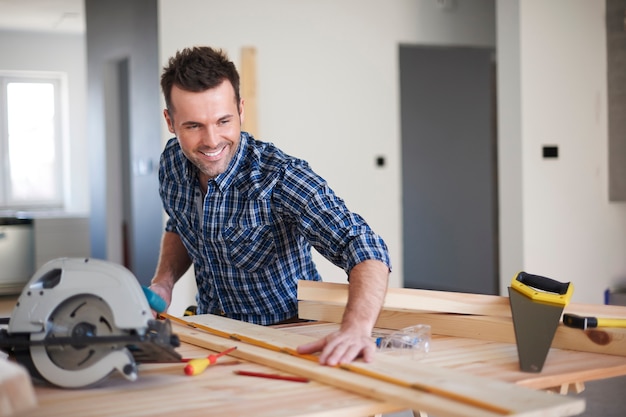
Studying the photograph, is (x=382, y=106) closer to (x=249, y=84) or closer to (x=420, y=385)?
(x=249, y=84)

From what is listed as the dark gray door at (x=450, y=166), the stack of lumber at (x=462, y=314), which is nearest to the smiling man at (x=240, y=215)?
the stack of lumber at (x=462, y=314)

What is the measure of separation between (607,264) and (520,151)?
1.13m

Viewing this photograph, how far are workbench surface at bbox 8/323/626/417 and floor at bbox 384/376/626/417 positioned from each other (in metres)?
1.95

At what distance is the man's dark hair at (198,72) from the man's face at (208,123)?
2 centimetres

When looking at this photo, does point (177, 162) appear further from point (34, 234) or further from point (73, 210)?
point (73, 210)

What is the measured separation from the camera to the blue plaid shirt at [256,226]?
201 centimetres

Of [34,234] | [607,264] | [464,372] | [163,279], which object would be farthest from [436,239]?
[464,372]

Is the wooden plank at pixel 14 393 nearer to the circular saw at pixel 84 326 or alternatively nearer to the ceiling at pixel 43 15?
the circular saw at pixel 84 326

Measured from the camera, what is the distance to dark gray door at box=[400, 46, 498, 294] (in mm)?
7574

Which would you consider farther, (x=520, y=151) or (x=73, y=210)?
(x=73, y=210)

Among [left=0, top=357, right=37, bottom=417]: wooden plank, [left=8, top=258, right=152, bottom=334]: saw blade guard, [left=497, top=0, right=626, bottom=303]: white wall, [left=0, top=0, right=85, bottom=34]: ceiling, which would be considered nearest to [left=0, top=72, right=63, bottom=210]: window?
[left=0, top=0, right=85, bottom=34]: ceiling

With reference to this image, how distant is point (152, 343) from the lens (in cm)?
138

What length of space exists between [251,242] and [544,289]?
829 millimetres

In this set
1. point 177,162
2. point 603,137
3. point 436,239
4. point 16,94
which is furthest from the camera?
point 16,94
